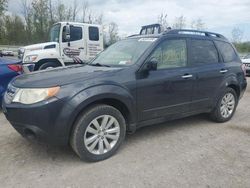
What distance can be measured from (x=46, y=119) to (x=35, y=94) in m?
0.33

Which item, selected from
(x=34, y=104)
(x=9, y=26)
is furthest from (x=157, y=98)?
(x=9, y=26)

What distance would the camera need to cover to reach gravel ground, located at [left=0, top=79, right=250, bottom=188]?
2.95 meters

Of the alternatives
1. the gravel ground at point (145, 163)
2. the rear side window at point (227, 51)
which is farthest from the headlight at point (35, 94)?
the rear side window at point (227, 51)

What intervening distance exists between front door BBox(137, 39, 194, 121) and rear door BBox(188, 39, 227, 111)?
6.6 inches

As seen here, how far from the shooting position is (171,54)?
421cm

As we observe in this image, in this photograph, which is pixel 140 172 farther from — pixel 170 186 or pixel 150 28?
pixel 150 28

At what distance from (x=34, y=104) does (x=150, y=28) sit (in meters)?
6.57

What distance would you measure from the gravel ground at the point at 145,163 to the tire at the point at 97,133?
13 centimetres

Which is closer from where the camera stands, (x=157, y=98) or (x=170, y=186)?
(x=170, y=186)

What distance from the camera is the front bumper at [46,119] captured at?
9.97ft

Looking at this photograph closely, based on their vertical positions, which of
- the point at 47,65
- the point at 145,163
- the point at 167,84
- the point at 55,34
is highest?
the point at 55,34

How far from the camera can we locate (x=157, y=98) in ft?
12.9

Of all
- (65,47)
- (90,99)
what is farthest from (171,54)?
(65,47)

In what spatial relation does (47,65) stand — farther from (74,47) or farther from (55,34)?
(55,34)
